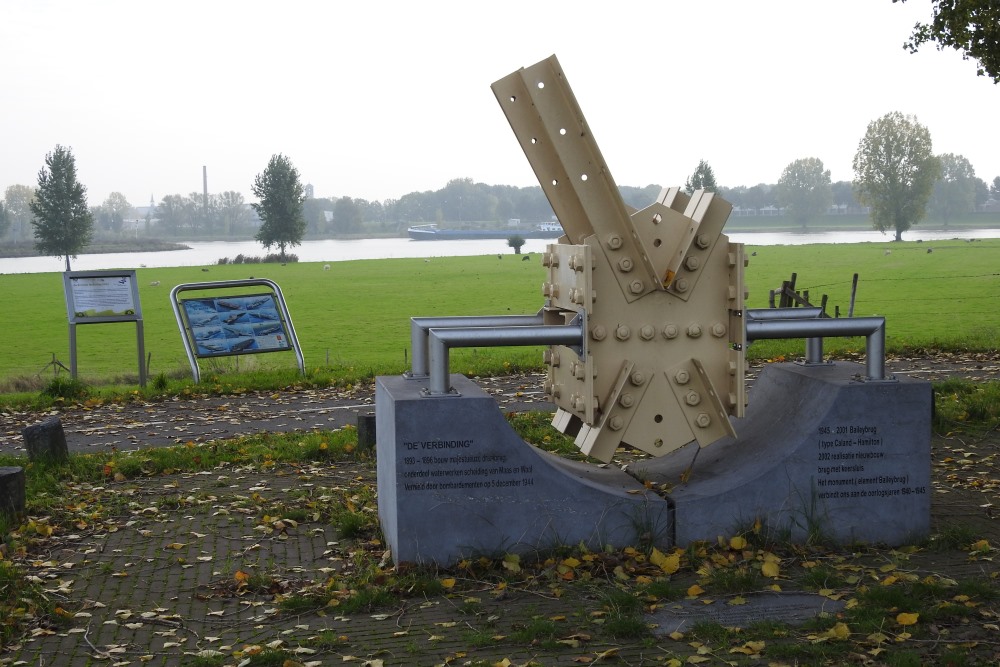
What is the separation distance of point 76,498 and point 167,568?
2.35 m

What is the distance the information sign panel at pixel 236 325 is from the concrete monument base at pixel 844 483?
11.4 m

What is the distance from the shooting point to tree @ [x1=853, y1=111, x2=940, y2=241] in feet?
371

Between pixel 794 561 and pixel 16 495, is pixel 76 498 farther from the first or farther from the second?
pixel 794 561

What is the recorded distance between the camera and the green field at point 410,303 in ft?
73.1

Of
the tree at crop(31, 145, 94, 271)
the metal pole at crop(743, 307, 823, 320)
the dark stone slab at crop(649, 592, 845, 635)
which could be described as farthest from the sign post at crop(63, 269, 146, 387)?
the tree at crop(31, 145, 94, 271)

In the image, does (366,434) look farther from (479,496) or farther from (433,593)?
(433,593)

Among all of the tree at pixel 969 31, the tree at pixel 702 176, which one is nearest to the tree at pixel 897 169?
the tree at pixel 702 176

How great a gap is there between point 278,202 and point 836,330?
331 feet

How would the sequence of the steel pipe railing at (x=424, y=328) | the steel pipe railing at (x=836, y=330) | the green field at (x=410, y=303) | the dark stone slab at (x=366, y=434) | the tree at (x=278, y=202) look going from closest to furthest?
the steel pipe railing at (x=836, y=330), the steel pipe railing at (x=424, y=328), the dark stone slab at (x=366, y=434), the green field at (x=410, y=303), the tree at (x=278, y=202)

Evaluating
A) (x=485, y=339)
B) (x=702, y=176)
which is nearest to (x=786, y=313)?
(x=485, y=339)

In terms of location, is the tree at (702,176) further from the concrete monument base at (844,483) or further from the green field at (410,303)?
the concrete monument base at (844,483)

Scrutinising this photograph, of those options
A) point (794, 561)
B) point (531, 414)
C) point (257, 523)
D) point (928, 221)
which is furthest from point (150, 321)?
point (928, 221)

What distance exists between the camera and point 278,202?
10425 centimetres

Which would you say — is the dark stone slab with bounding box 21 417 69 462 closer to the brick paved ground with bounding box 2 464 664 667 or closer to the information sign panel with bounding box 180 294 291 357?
the brick paved ground with bounding box 2 464 664 667
